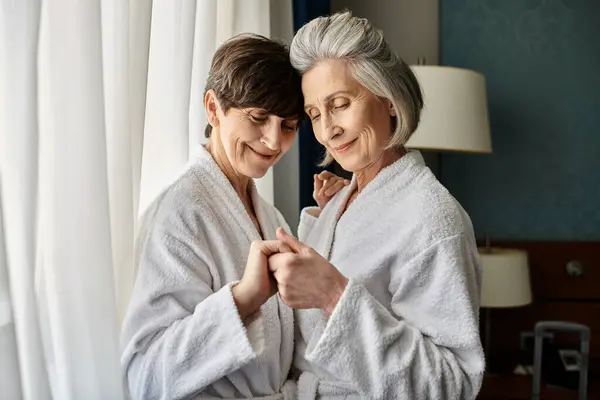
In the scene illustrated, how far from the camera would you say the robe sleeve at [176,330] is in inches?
34.9

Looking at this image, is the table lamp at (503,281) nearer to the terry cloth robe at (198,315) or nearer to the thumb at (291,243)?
the terry cloth robe at (198,315)

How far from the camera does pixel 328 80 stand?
996mm

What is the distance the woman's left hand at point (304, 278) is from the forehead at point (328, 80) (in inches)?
9.4

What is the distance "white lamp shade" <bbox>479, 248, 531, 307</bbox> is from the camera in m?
1.99

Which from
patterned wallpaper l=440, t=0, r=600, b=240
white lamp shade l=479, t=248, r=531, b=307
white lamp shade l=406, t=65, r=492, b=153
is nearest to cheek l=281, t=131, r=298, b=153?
white lamp shade l=406, t=65, r=492, b=153

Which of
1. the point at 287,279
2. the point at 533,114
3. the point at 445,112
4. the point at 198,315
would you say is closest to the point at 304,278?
the point at 287,279

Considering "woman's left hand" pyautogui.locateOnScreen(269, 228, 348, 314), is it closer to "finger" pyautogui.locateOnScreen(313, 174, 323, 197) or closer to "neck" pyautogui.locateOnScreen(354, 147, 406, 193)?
"neck" pyautogui.locateOnScreen(354, 147, 406, 193)

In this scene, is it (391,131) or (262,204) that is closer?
(391,131)

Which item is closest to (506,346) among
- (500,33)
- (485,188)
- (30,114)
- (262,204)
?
(485,188)

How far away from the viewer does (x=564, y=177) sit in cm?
229

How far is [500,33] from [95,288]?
1.87 m

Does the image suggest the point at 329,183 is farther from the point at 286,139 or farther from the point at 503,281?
the point at 503,281

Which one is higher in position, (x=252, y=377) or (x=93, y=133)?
(x=93, y=133)

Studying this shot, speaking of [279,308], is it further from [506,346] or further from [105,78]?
[506,346]
